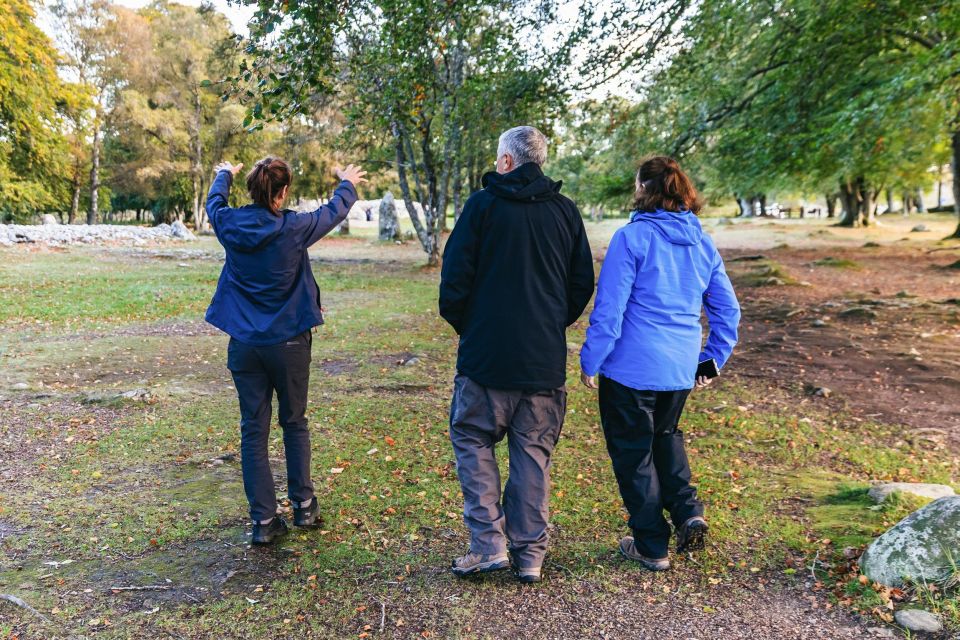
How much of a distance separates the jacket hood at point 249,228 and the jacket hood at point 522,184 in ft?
4.11

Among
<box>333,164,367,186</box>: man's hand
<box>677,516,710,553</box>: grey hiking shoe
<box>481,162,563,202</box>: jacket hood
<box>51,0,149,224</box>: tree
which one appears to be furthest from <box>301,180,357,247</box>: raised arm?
<box>51,0,149,224</box>: tree

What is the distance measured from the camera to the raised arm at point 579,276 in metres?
3.40

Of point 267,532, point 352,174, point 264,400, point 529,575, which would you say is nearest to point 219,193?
point 352,174

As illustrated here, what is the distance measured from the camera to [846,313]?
1096cm

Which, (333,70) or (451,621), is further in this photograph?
(333,70)

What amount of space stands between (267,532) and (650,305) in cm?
252

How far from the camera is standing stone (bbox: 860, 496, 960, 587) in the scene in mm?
3012

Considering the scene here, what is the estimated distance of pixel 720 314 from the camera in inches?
140

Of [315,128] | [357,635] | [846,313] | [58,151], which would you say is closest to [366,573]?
[357,635]

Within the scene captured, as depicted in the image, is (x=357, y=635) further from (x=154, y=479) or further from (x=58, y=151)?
(x=58, y=151)

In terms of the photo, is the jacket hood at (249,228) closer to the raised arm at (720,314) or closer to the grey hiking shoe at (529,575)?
the grey hiking shoe at (529,575)

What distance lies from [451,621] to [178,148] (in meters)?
43.5

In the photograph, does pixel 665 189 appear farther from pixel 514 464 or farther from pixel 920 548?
pixel 920 548

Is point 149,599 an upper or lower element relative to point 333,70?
lower
